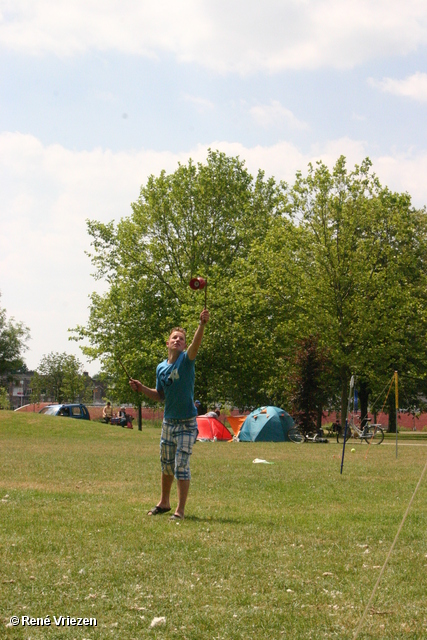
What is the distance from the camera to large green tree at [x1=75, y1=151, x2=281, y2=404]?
4294 centimetres

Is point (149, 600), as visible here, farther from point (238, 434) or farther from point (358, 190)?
point (358, 190)

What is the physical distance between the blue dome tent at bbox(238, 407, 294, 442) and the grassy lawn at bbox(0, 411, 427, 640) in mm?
20162

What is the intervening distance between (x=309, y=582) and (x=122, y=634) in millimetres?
1650

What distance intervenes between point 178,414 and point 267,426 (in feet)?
79.0

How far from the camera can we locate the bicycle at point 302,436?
104 ft

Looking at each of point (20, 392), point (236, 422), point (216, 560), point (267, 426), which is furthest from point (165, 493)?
point (20, 392)

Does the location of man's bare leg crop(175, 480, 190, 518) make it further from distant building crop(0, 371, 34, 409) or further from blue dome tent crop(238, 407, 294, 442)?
distant building crop(0, 371, 34, 409)

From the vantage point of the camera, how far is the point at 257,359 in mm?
42750

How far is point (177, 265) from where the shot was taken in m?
45.3

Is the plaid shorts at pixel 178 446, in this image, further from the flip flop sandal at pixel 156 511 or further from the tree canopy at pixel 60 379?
the tree canopy at pixel 60 379

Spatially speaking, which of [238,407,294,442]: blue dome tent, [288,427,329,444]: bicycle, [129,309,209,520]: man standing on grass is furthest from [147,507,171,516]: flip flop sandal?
[238,407,294,442]: blue dome tent

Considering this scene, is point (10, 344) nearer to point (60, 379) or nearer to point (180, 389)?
point (60, 379)

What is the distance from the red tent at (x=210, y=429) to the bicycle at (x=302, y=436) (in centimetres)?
364

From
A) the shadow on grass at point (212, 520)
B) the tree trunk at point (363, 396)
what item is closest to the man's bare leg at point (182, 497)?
the shadow on grass at point (212, 520)
